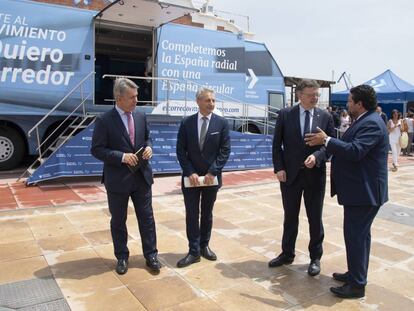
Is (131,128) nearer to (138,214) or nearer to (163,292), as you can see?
(138,214)

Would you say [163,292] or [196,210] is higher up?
[196,210]

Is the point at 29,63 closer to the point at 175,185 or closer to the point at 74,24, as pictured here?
the point at 74,24

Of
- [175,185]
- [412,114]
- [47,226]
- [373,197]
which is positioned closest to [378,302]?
[373,197]

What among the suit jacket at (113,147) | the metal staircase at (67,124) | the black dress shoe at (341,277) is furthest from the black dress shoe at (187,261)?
the metal staircase at (67,124)

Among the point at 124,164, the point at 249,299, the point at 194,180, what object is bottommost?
the point at 249,299

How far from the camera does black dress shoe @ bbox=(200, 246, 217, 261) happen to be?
413 cm

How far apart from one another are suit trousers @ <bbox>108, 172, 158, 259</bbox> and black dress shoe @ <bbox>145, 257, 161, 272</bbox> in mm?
38

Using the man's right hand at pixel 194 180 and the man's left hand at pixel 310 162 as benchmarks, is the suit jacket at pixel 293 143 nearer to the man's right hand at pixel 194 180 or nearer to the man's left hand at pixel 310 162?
the man's left hand at pixel 310 162

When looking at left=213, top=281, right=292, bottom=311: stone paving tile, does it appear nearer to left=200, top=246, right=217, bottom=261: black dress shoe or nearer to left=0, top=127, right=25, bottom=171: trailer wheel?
left=200, top=246, right=217, bottom=261: black dress shoe

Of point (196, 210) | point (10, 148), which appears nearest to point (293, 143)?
point (196, 210)

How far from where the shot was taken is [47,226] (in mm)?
5160

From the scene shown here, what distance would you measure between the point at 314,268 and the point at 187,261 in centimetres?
119

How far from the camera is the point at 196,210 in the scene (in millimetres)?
4000

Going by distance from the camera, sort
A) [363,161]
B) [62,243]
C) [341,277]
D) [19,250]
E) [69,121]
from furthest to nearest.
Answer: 1. [69,121]
2. [62,243]
3. [19,250]
4. [341,277]
5. [363,161]
